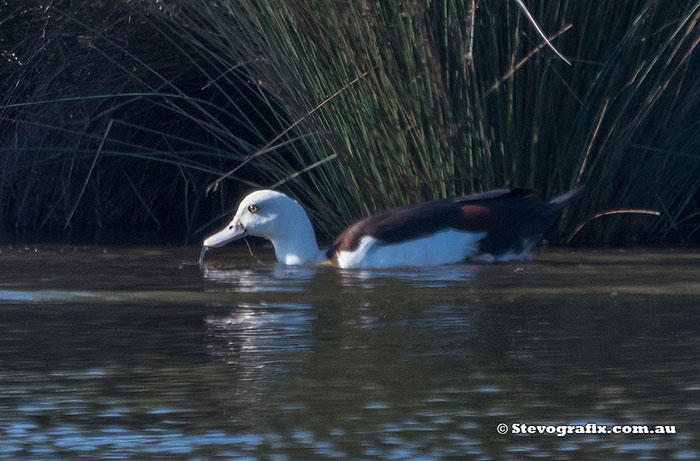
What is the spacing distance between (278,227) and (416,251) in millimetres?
805

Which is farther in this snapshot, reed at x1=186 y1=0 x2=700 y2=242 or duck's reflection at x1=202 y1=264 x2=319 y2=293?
reed at x1=186 y1=0 x2=700 y2=242

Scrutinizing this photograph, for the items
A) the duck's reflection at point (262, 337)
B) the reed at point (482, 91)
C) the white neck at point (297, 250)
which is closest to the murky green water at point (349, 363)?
the duck's reflection at point (262, 337)

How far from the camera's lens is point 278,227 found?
23.2ft

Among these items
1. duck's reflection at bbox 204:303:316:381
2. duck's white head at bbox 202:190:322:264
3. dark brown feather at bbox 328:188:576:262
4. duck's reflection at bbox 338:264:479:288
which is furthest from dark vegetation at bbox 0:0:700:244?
duck's reflection at bbox 204:303:316:381

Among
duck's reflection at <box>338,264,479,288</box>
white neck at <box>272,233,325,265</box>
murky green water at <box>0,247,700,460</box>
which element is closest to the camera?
murky green water at <box>0,247,700,460</box>

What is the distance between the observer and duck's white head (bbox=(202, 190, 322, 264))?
7051mm

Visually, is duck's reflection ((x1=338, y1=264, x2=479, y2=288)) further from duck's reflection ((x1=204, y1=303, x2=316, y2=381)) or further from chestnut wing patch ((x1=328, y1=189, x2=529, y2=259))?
duck's reflection ((x1=204, y1=303, x2=316, y2=381))

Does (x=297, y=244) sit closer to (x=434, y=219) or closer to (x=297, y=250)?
(x=297, y=250)

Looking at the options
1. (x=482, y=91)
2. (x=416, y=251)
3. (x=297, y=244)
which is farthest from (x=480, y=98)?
(x=297, y=244)

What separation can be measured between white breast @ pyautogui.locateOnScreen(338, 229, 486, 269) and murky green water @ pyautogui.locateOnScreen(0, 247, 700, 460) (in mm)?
255

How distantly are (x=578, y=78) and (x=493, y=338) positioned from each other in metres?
3.10

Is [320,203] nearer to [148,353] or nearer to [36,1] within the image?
[36,1]

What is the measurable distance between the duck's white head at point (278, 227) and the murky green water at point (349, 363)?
72 centimetres

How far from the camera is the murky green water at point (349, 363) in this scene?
9.89 feet
